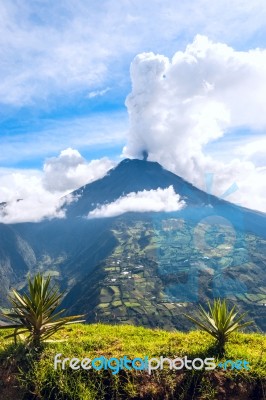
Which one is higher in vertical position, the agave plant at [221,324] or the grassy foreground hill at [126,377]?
the agave plant at [221,324]

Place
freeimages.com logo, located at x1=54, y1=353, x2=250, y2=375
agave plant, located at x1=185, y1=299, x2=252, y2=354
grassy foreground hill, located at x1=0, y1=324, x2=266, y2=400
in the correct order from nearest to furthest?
grassy foreground hill, located at x1=0, y1=324, x2=266, y2=400 → freeimages.com logo, located at x1=54, y1=353, x2=250, y2=375 → agave plant, located at x1=185, y1=299, x2=252, y2=354

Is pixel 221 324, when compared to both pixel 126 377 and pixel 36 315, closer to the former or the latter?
pixel 126 377

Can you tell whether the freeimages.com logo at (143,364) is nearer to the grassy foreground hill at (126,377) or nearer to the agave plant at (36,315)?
the grassy foreground hill at (126,377)

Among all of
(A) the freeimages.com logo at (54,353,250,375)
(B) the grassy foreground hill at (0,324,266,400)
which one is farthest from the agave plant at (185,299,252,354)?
(A) the freeimages.com logo at (54,353,250,375)

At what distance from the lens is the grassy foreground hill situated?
10445 millimetres

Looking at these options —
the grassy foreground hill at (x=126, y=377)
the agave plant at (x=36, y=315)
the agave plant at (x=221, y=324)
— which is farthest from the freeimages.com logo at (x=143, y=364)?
the agave plant at (x=36, y=315)

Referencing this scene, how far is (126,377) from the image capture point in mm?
10867

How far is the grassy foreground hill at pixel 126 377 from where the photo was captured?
10.4m

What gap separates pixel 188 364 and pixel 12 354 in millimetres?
5168

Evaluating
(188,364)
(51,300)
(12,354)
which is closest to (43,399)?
(12,354)

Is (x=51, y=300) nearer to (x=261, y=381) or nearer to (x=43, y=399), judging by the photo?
(x=43, y=399)

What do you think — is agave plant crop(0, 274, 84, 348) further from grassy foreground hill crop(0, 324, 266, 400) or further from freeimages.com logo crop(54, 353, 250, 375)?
freeimages.com logo crop(54, 353, 250, 375)

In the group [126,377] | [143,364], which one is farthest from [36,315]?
[143,364]

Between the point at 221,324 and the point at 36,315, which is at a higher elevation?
the point at 36,315
